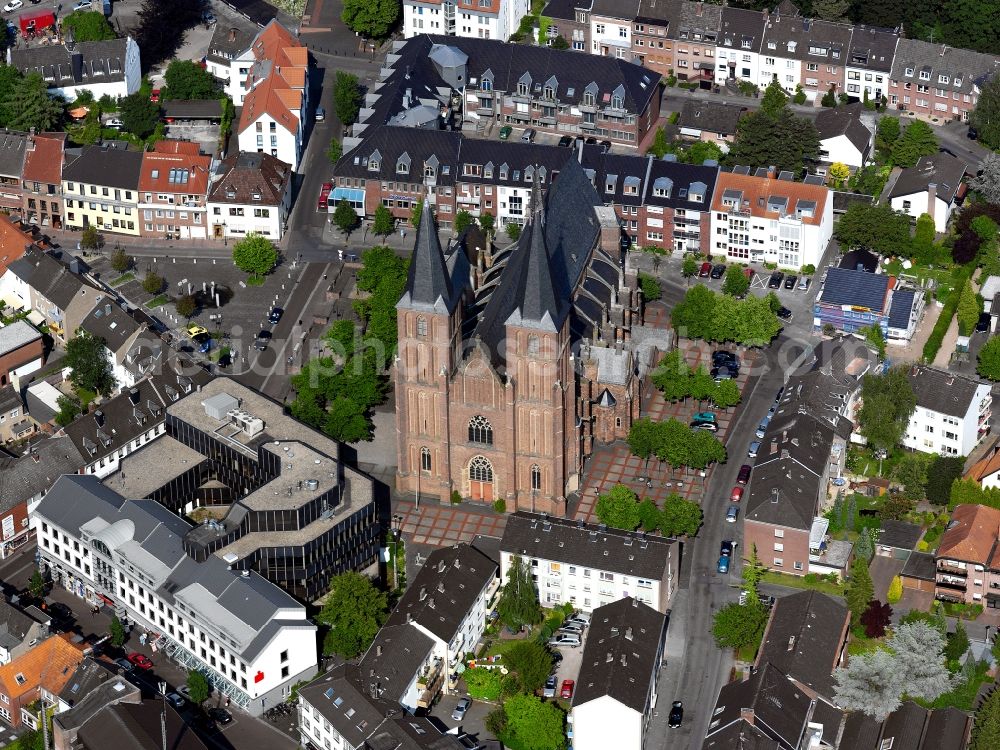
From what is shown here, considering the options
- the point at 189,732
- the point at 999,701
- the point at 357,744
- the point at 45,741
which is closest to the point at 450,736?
the point at 357,744

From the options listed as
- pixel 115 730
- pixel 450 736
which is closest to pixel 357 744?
pixel 450 736

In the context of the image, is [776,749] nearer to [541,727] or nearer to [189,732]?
[541,727]

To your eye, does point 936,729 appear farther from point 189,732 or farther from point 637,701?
point 189,732

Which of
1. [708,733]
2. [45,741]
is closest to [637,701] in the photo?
[708,733]

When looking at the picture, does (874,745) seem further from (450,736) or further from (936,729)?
(450,736)

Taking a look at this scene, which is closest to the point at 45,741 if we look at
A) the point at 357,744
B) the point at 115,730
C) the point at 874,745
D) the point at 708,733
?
the point at 115,730

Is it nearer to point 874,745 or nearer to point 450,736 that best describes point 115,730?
point 450,736
